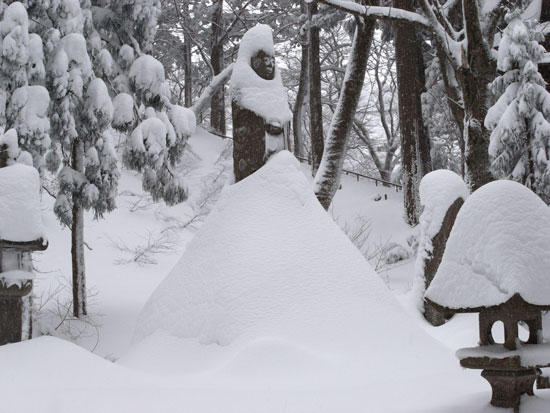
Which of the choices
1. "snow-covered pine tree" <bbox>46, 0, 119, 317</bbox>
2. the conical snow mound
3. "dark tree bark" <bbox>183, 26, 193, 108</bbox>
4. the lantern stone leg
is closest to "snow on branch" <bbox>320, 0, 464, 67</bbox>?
"snow-covered pine tree" <bbox>46, 0, 119, 317</bbox>

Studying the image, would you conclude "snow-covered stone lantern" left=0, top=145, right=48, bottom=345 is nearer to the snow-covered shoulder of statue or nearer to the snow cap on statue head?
the snow-covered shoulder of statue

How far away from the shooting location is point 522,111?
12.2 m

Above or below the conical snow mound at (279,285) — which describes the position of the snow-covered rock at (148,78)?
above

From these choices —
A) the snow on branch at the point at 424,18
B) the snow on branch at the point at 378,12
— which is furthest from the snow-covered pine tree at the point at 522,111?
the snow on branch at the point at 378,12

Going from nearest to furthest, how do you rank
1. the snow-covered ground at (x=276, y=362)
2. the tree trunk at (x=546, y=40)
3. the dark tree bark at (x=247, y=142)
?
1. the snow-covered ground at (x=276, y=362)
2. the dark tree bark at (x=247, y=142)
3. the tree trunk at (x=546, y=40)

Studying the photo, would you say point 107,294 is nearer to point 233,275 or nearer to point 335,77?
point 233,275

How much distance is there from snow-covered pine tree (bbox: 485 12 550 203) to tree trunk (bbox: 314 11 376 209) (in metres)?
2.44

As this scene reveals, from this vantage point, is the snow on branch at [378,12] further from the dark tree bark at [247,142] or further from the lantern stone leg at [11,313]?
the lantern stone leg at [11,313]

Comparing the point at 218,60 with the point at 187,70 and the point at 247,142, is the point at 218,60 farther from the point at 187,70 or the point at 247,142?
the point at 247,142

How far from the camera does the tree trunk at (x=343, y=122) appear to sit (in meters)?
11.4

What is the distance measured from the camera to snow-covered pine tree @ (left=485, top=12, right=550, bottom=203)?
12.0 m

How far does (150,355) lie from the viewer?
20.6ft

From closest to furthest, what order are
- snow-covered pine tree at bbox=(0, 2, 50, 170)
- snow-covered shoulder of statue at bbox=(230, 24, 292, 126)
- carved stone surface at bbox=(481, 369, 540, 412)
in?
1. carved stone surface at bbox=(481, 369, 540, 412)
2. snow-covered shoulder of statue at bbox=(230, 24, 292, 126)
3. snow-covered pine tree at bbox=(0, 2, 50, 170)

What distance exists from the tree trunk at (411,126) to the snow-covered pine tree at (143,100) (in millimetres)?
6779
